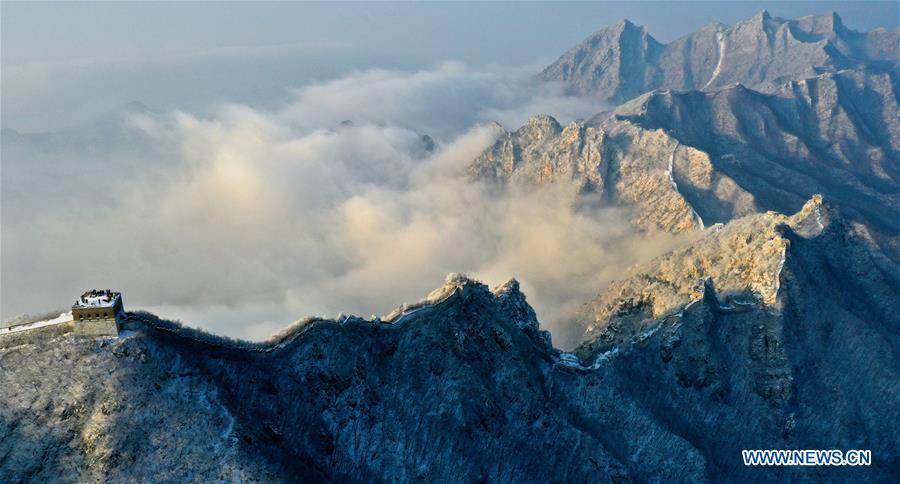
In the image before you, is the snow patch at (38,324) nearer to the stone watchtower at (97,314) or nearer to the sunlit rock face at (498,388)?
the sunlit rock face at (498,388)

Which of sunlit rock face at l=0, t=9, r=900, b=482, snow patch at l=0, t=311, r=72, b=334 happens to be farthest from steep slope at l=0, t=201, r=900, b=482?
snow patch at l=0, t=311, r=72, b=334

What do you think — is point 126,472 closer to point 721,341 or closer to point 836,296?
point 721,341

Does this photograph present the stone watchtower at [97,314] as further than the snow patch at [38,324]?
No

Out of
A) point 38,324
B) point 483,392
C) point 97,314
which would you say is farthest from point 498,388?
point 38,324

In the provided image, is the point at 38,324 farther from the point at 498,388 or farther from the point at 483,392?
the point at 498,388

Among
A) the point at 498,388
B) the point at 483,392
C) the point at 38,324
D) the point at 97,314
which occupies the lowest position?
the point at 483,392

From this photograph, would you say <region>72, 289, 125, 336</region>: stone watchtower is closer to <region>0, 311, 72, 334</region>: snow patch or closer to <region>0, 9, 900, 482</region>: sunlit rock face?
<region>0, 9, 900, 482</region>: sunlit rock face

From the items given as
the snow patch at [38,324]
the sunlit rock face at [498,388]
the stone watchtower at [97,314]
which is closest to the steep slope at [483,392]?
the sunlit rock face at [498,388]
